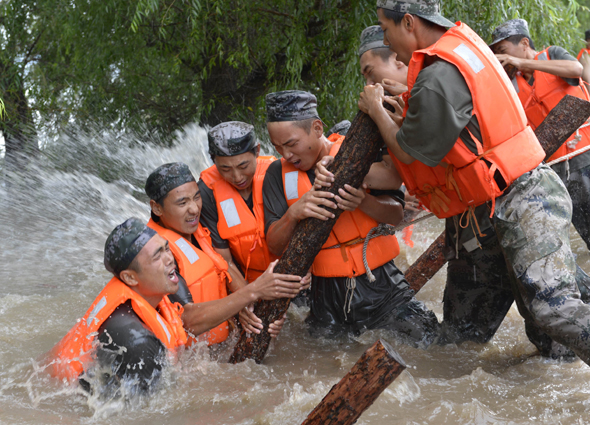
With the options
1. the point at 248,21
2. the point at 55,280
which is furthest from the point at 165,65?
the point at 55,280

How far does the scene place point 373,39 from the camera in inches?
146

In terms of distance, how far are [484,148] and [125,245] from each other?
6.91 feet

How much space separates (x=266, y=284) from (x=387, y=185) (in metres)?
0.99

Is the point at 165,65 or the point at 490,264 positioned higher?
the point at 165,65

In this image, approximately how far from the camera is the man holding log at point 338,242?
3.70 metres

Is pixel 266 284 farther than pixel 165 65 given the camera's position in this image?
No

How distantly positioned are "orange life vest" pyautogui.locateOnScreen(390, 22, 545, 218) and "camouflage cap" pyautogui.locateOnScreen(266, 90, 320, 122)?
840mm

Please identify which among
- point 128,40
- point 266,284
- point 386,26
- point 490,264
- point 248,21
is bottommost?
point 490,264

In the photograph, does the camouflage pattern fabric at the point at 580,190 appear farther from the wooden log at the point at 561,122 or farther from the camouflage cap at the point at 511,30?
the wooden log at the point at 561,122

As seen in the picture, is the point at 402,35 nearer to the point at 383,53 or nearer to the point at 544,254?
the point at 383,53

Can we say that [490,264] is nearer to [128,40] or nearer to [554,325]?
[554,325]

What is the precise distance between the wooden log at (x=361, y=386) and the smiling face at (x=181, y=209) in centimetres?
191

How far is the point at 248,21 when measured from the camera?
7.45m

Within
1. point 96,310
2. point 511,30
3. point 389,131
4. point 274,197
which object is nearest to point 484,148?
point 389,131
